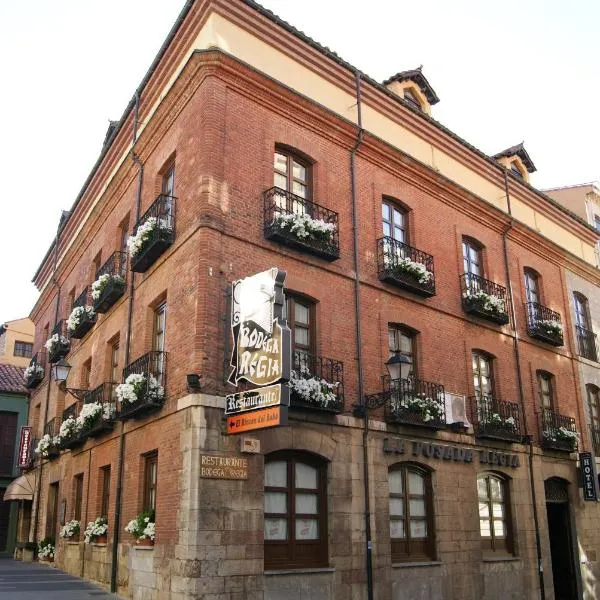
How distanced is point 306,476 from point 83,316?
29.9 ft

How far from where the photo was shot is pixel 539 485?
1898cm

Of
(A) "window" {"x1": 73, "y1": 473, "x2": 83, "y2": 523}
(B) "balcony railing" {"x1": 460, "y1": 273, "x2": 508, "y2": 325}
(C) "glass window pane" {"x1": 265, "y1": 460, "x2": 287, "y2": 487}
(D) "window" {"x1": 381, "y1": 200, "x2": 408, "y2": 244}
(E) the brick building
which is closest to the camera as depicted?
(E) the brick building

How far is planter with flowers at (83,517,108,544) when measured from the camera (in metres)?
15.4

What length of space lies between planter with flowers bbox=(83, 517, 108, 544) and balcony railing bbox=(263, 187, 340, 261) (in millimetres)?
7520

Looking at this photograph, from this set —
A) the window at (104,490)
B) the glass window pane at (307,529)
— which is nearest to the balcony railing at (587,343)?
the glass window pane at (307,529)

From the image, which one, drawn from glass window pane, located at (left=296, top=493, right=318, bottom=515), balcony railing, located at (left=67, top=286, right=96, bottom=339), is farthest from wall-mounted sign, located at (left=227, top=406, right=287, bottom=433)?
balcony railing, located at (left=67, top=286, right=96, bottom=339)

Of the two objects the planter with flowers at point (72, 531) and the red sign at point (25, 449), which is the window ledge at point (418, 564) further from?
the red sign at point (25, 449)

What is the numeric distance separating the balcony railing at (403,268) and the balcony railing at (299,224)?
58.8 inches

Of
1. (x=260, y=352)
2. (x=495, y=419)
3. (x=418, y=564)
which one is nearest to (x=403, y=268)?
(x=495, y=419)

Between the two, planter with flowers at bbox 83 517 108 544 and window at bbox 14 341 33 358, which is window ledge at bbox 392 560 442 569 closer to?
planter with flowers at bbox 83 517 108 544

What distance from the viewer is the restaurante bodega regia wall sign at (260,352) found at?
10.8 metres

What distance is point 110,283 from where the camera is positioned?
664 inches

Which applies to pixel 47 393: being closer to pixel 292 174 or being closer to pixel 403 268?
pixel 292 174

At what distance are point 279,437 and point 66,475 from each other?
9.91m
